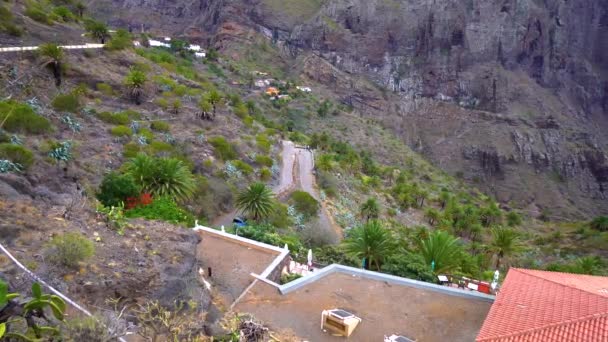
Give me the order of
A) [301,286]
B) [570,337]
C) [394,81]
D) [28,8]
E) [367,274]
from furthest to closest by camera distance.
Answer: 1. [394,81]
2. [28,8]
3. [367,274]
4. [301,286]
5. [570,337]

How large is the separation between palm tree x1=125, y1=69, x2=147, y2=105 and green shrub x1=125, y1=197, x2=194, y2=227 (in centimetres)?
2118

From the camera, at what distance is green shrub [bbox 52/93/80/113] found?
3570cm

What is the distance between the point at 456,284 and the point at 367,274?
6514 mm

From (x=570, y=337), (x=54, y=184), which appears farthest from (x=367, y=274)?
(x=54, y=184)

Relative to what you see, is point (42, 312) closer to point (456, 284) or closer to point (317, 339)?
point (317, 339)

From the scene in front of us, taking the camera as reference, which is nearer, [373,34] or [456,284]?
[456,284]

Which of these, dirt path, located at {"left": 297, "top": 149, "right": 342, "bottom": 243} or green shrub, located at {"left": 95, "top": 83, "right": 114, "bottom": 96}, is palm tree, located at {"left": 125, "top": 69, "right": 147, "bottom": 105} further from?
dirt path, located at {"left": 297, "top": 149, "right": 342, "bottom": 243}

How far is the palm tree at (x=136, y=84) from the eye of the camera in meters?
43.0

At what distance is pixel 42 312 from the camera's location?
395 inches

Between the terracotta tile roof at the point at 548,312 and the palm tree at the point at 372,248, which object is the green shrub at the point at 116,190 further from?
the terracotta tile roof at the point at 548,312

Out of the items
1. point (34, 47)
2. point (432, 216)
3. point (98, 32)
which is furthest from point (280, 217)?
point (98, 32)

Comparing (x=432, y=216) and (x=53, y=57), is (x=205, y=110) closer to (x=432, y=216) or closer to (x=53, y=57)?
(x=53, y=57)

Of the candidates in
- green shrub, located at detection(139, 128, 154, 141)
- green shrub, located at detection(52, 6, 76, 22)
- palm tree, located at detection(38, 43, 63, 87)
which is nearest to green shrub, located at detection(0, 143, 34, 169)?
green shrub, located at detection(139, 128, 154, 141)

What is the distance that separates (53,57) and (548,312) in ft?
131
